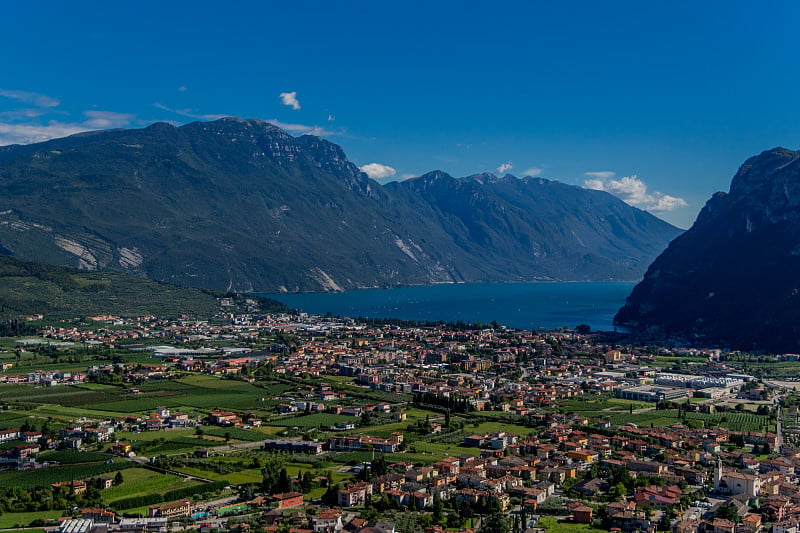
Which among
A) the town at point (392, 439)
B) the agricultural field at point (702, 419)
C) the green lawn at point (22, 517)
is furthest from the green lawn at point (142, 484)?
the agricultural field at point (702, 419)

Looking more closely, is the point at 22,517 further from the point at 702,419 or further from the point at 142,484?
the point at 702,419

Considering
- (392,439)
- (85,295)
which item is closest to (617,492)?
(392,439)

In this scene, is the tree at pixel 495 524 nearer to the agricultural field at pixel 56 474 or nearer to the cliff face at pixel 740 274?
the agricultural field at pixel 56 474

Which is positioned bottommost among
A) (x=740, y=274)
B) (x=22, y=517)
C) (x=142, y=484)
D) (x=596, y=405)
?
(x=22, y=517)

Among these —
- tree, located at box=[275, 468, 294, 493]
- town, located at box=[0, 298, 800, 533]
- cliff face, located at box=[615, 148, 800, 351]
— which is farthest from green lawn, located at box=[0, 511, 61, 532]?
cliff face, located at box=[615, 148, 800, 351]

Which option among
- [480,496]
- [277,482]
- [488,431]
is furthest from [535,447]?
[277,482]

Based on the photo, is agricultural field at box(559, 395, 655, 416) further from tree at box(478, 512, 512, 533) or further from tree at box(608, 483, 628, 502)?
tree at box(478, 512, 512, 533)
